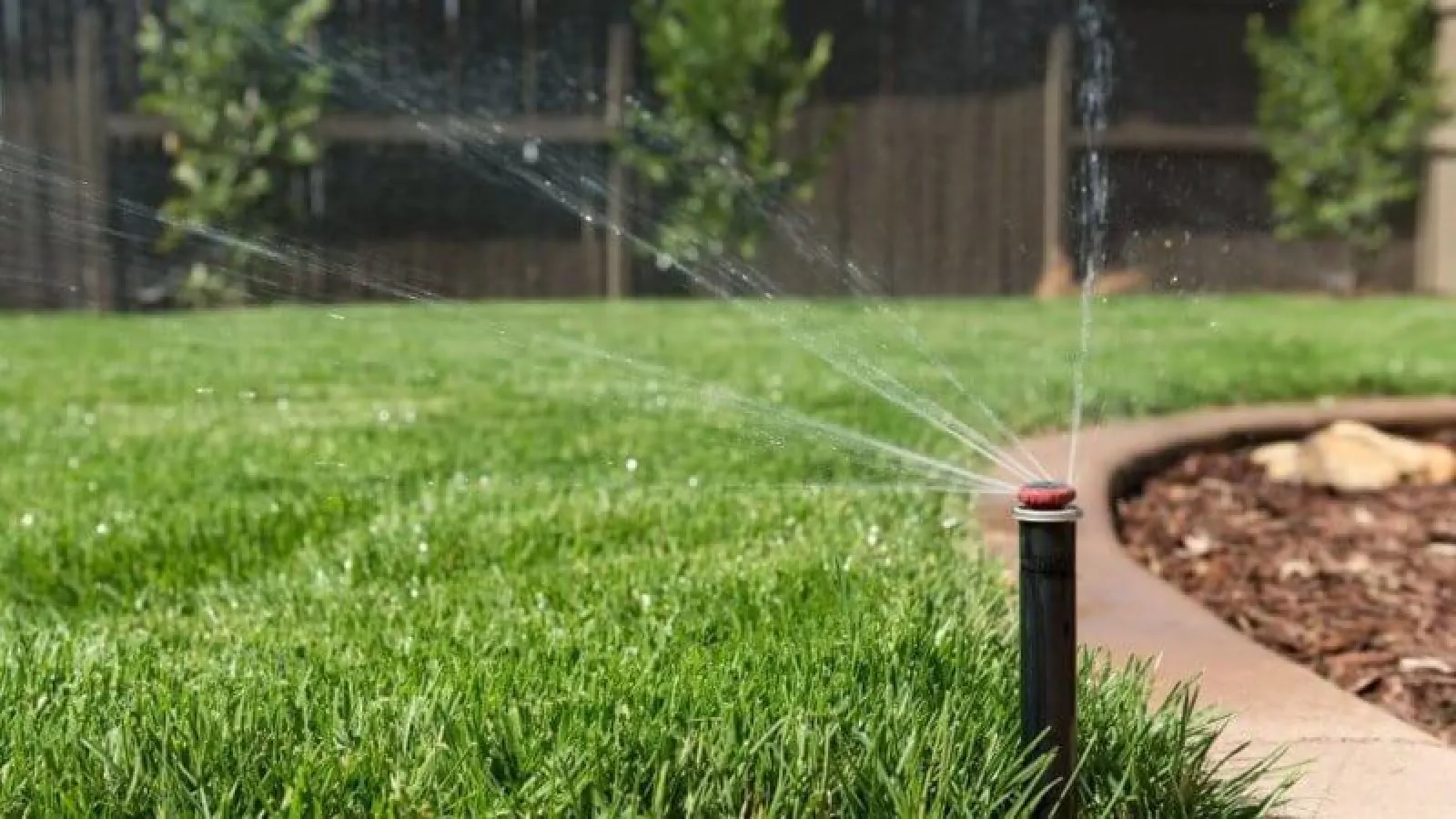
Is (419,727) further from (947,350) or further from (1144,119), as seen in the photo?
(1144,119)

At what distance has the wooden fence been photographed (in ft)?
32.9

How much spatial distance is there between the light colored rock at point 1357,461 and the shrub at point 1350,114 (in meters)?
7.37

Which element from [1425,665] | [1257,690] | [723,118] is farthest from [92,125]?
[1257,690]

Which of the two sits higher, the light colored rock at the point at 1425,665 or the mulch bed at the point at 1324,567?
the mulch bed at the point at 1324,567

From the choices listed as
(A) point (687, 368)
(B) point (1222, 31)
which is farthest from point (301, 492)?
(B) point (1222, 31)

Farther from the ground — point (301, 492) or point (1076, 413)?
point (1076, 413)

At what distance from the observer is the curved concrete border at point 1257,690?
6.17 ft

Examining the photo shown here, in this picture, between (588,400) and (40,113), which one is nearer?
(588,400)

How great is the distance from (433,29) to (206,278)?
198cm

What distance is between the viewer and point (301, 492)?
138 inches

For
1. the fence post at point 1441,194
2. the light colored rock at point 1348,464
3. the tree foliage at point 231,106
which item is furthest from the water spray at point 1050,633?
the fence post at point 1441,194

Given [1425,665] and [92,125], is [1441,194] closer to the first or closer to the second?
[92,125]

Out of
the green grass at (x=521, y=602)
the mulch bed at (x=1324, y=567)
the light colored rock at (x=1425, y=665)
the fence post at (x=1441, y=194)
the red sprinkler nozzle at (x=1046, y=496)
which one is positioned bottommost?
the light colored rock at (x=1425, y=665)

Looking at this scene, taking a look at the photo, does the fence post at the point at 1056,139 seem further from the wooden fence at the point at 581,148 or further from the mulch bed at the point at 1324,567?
the mulch bed at the point at 1324,567
